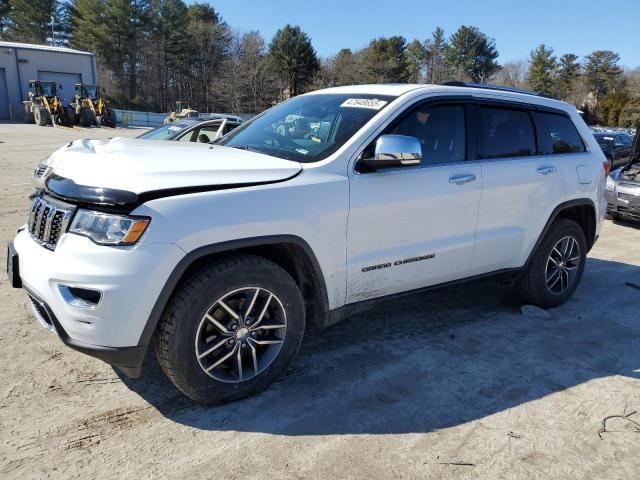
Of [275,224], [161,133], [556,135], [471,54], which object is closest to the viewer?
[275,224]

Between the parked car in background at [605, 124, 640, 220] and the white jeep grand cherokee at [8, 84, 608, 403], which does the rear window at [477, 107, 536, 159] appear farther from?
the parked car in background at [605, 124, 640, 220]

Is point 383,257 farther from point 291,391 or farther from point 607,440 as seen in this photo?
point 607,440

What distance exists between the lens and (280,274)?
2.97 m

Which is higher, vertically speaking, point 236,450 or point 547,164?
point 547,164

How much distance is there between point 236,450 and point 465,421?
1303mm

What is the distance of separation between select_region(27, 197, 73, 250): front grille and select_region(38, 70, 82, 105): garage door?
157 feet

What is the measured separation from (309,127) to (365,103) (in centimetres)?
43

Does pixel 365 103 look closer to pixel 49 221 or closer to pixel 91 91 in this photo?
pixel 49 221

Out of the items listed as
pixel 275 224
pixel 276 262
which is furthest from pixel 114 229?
pixel 276 262

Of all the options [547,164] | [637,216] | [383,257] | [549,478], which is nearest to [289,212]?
[383,257]

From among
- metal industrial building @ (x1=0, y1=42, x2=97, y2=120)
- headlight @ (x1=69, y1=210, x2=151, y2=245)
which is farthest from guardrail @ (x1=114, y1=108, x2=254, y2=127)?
headlight @ (x1=69, y1=210, x2=151, y2=245)

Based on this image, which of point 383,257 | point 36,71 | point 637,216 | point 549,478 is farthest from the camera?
point 36,71

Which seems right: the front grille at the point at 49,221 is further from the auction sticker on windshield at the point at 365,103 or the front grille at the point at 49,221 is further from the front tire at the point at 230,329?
the auction sticker on windshield at the point at 365,103

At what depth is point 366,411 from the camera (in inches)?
117
